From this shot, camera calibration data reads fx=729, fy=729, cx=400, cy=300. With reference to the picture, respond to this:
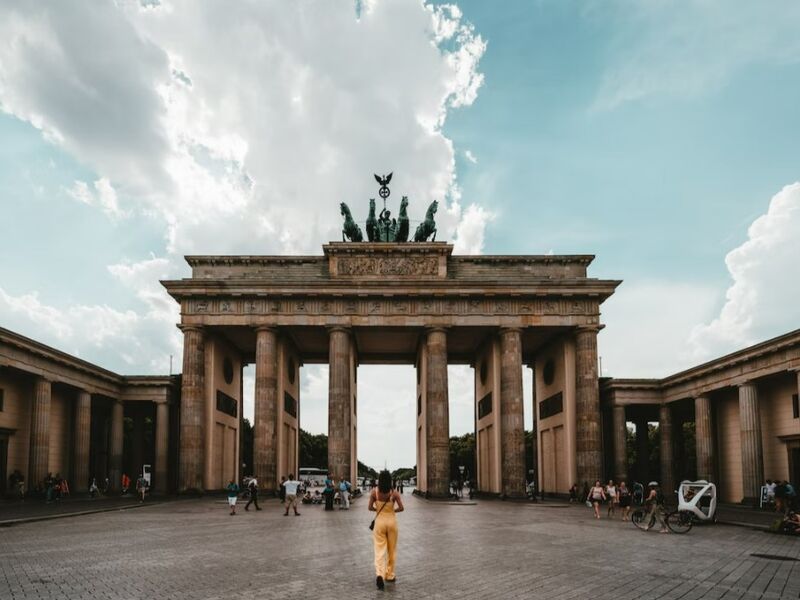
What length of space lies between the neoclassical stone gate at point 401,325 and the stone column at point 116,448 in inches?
305

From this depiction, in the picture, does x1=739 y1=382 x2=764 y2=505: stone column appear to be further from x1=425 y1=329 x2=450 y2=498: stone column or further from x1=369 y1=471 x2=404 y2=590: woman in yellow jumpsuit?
x1=369 y1=471 x2=404 y2=590: woman in yellow jumpsuit

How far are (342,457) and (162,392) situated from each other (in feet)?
50.4

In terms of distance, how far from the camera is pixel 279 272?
49.7 meters

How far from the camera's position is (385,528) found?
40.0ft

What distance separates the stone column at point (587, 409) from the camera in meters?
45.7

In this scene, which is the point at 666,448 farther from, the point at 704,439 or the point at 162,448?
the point at 162,448

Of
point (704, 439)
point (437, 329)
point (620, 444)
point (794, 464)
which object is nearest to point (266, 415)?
point (437, 329)

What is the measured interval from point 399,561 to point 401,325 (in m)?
32.4

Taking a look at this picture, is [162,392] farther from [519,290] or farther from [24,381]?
[519,290]

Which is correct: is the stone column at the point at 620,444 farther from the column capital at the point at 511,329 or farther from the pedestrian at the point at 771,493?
the pedestrian at the point at 771,493

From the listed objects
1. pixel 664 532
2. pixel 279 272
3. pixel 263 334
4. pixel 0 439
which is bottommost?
pixel 664 532

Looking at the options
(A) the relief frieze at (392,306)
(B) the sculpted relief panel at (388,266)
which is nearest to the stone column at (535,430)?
(A) the relief frieze at (392,306)

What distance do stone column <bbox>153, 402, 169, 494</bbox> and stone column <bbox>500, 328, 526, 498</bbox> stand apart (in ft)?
75.0

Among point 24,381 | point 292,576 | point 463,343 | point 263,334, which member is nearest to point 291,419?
point 263,334
